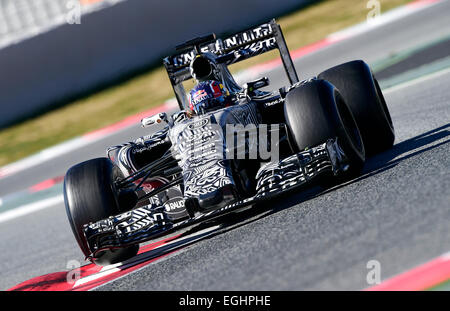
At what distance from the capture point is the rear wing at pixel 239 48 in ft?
25.7

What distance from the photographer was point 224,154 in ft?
20.2

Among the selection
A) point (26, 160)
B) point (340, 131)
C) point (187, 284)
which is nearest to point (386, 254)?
point (187, 284)

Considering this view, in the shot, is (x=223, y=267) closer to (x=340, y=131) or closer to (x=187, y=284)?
(x=187, y=284)

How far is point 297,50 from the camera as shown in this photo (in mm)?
14461

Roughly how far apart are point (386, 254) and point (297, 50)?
35.2 ft

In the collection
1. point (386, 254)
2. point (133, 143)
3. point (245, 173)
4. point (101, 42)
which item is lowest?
point (386, 254)

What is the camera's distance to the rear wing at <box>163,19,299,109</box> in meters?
7.83

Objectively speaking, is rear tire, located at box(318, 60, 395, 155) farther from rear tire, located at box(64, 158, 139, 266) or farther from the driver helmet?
rear tire, located at box(64, 158, 139, 266)

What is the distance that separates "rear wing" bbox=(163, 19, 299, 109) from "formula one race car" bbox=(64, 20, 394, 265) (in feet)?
0.05
